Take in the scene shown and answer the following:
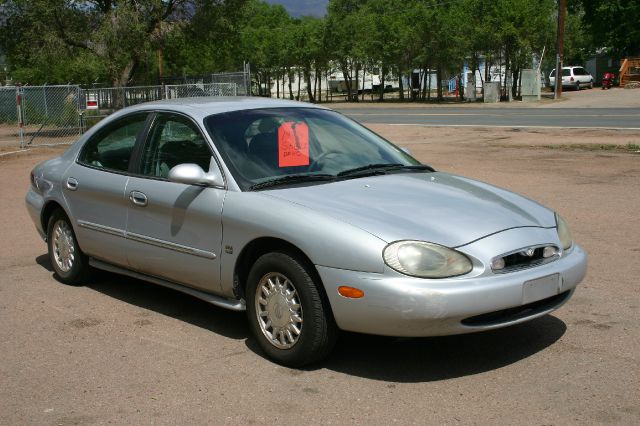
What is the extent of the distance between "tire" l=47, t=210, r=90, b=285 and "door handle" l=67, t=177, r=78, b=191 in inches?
12.0

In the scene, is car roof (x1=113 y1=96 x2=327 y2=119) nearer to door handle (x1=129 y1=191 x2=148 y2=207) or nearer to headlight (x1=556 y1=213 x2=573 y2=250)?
door handle (x1=129 y1=191 x2=148 y2=207)

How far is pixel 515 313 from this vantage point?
15.6 feet

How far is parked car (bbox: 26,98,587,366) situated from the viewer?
4.51 meters

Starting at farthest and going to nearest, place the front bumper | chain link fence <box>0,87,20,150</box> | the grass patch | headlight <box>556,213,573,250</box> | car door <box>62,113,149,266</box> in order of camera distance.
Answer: chain link fence <box>0,87,20,150</box> < the grass patch < car door <box>62,113,149,266</box> < headlight <box>556,213,573,250</box> < the front bumper

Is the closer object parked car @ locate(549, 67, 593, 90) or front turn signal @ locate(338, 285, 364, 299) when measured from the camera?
front turn signal @ locate(338, 285, 364, 299)

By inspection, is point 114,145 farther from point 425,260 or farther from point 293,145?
point 425,260

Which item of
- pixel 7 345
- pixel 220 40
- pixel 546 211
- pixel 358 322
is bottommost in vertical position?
pixel 7 345

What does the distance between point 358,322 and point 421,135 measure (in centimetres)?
1966

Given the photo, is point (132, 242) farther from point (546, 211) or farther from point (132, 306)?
point (546, 211)

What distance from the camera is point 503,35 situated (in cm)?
4634

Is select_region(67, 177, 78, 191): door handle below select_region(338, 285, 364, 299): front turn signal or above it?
above

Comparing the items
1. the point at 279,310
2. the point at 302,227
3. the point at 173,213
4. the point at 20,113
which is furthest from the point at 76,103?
the point at 302,227

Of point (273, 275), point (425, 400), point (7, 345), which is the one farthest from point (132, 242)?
point (425, 400)

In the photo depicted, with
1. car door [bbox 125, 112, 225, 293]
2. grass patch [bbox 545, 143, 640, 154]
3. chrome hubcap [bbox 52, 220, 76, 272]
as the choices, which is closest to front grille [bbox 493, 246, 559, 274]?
car door [bbox 125, 112, 225, 293]
